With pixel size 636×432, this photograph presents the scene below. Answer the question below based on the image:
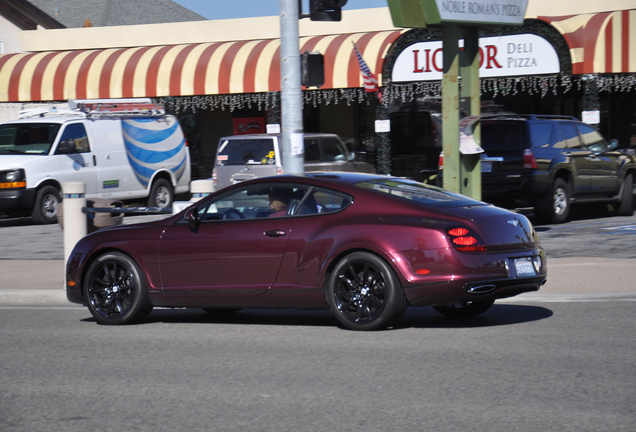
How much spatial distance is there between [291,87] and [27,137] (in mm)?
10788

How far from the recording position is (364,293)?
328 inches

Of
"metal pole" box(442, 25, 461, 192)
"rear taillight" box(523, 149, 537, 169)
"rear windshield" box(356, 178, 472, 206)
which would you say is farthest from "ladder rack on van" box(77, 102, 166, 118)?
"rear windshield" box(356, 178, 472, 206)

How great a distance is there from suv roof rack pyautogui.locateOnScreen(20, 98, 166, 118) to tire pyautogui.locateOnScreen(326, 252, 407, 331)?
14.8m

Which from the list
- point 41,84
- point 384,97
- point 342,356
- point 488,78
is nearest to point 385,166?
point 384,97

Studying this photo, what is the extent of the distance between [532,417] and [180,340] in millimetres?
3841

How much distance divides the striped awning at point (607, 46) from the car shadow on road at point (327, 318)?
13.8 metres

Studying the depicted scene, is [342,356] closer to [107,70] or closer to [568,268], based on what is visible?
[568,268]

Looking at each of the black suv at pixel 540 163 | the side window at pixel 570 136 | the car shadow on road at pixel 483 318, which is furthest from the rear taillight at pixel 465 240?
the side window at pixel 570 136

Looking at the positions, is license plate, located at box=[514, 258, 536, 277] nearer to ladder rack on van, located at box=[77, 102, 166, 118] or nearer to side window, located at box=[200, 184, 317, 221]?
side window, located at box=[200, 184, 317, 221]

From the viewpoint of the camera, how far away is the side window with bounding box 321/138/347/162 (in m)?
20.7

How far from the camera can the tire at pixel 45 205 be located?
67.8 ft

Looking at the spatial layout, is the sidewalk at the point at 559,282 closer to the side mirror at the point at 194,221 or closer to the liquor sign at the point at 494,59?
the side mirror at the point at 194,221

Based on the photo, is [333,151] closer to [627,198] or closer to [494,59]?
[494,59]

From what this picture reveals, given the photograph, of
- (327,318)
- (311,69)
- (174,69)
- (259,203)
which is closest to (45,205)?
(174,69)
